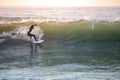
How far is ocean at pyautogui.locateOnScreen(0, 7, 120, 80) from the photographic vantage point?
2842 mm

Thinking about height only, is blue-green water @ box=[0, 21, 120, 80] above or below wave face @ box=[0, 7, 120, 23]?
below

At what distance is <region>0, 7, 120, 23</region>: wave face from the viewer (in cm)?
289

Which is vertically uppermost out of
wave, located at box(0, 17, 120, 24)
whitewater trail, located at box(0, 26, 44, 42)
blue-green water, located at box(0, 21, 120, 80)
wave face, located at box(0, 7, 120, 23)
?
wave face, located at box(0, 7, 120, 23)

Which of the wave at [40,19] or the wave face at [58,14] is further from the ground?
the wave face at [58,14]

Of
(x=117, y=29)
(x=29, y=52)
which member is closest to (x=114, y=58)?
(x=117, y=29)

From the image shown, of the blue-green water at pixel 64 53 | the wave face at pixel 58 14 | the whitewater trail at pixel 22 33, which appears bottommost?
the blue-green water at pixel 64 53

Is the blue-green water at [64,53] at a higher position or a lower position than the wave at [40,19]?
lower

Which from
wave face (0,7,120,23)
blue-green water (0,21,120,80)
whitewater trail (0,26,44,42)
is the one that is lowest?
blue-green water (0,21,120,80)

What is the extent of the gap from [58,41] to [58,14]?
0.30m

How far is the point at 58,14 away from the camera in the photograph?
2908 mm

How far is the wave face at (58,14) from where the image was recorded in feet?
9.47

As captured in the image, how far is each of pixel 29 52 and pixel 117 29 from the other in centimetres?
101

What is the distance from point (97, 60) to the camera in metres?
2.85

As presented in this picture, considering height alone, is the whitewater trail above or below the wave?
below
